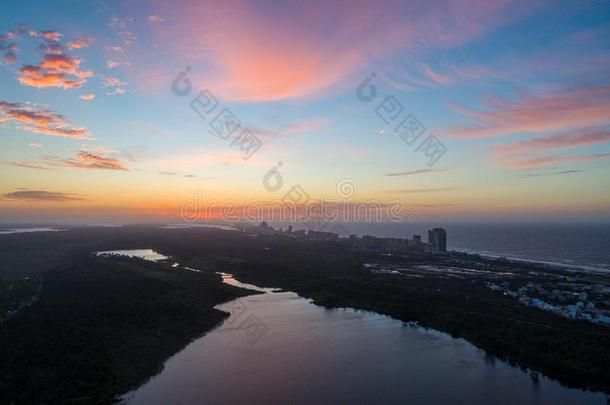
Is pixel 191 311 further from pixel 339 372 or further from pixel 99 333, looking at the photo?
pixel 339 372

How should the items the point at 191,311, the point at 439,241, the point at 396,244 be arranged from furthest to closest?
the point at 396,244 → the point at 439,241 → the point at 191,311

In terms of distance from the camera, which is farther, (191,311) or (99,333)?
(191,311)

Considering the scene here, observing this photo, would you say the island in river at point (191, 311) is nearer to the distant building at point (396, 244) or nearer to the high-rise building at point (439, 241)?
the high-rise building at point (439, 241)

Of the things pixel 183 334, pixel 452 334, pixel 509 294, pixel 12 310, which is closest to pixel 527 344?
pixel 452 334

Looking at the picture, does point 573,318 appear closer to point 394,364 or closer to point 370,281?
point 394,364

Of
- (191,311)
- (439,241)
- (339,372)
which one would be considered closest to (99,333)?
(191,311)

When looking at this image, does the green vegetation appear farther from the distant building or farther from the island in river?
the distant building
